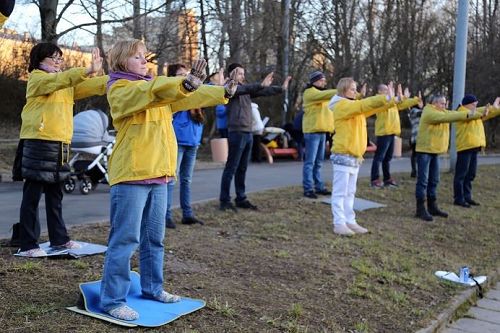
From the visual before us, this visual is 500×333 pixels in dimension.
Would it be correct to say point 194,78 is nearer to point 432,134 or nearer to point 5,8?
point 5,8

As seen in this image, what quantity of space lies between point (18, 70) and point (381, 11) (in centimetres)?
1724

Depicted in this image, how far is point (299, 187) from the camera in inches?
A: 436

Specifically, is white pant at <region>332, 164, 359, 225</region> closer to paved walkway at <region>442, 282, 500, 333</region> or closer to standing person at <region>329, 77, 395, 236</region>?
standing person at <region>329, 77, 395, 236</region>

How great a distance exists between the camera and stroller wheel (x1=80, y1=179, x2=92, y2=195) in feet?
34.6

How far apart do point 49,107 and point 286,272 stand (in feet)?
8.43

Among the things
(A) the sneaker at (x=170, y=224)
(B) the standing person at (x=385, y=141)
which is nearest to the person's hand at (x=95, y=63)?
(A) the sneaker at (x=170, y=224)

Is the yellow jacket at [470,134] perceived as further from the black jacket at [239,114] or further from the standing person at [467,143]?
the black jacket at [239,114]

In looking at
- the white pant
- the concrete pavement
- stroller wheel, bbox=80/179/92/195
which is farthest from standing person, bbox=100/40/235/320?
stroller wheel, bbox=80/179/92/195

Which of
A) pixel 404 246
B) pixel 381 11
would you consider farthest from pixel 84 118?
pixel 381 11

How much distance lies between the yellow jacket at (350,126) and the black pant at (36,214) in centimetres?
338

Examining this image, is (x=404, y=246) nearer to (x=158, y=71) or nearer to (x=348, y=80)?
(x=348, y=80)

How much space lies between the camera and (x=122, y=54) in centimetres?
390

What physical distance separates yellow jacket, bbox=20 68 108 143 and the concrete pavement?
162 centimetres

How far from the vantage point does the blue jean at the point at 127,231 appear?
3.91 m
